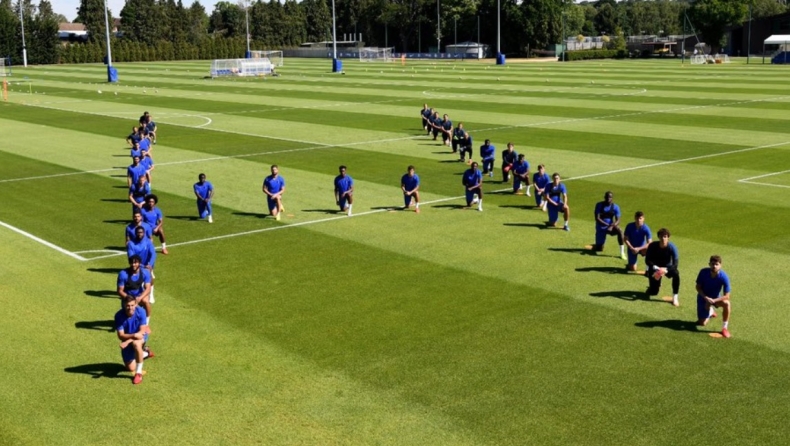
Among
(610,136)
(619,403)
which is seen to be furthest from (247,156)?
(619,403)

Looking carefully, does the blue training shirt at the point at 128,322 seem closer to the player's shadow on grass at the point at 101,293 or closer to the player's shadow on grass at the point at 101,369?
the player's shadow on grass at the point at 101,369

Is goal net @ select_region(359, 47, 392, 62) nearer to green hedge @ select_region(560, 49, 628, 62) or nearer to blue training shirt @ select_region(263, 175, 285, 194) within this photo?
green hedge @ select_region(560, 49, 628, 62)

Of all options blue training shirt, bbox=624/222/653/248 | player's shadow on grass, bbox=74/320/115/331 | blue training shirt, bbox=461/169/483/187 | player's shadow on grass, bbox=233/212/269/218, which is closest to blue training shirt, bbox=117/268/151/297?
player's shadow on grass, bbox=74/320/115/331

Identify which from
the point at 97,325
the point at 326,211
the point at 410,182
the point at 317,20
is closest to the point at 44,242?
the point at 97,325

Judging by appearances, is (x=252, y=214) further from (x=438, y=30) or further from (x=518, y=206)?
(x=438, y=30)

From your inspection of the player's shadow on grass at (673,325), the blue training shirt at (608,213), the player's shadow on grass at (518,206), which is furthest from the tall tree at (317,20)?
the player's shadow on grass at (673,325)

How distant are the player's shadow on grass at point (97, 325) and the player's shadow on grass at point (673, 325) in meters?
9.72

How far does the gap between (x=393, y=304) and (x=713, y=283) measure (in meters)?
5.97

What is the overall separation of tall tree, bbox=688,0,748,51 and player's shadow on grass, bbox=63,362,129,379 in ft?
442

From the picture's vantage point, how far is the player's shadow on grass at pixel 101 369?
14547 mm

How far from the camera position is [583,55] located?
141 m

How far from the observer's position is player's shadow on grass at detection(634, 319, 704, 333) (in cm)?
1630

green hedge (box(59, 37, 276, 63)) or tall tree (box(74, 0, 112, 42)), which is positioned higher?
tall tree (box(74, 0, 112, 42))

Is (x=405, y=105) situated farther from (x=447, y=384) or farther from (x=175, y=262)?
(x=447, y=384)
